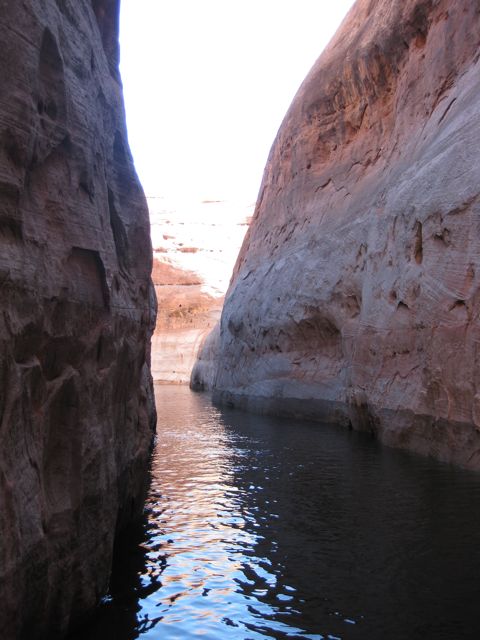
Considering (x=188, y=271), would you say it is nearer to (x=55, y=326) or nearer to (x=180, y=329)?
(x=180, y=329)

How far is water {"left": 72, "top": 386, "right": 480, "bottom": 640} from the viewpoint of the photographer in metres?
6.04

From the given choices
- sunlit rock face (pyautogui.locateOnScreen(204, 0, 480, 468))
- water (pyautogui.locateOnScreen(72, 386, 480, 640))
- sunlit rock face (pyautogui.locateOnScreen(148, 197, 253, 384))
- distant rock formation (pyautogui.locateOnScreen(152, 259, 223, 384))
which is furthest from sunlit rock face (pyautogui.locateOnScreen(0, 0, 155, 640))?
distant rock formation (pyautogui.locateOnScreen(152, 259, 223, 384))

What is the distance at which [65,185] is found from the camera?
19.9 feet

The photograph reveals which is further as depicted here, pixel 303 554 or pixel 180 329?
pixel 180 329

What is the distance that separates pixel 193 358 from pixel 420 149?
41.3m

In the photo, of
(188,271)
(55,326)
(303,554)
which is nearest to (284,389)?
(303,554)

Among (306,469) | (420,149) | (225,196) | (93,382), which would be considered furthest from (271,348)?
(225,196)

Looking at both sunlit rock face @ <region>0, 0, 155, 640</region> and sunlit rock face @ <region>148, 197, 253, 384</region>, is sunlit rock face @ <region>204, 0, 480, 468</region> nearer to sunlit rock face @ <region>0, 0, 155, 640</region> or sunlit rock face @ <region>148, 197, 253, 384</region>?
sunlit rock face @ <region>0, 0, 155, 640</region>

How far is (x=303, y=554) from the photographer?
805 cm

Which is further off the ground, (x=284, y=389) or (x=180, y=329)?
(x=180, y=329)

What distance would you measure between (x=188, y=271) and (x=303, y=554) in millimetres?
59790

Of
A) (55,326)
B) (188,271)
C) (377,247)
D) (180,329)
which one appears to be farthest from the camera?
(188,271)

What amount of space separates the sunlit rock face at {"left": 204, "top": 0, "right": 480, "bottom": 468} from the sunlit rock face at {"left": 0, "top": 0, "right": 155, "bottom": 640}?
7628 mm

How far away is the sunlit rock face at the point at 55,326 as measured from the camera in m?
4.82
